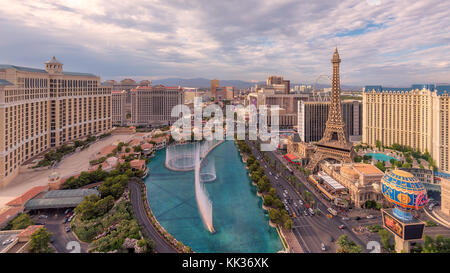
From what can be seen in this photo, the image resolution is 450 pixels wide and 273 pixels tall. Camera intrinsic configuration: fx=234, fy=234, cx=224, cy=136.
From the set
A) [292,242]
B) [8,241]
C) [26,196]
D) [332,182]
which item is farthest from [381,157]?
[26,196]

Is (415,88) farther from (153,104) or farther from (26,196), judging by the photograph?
(153,104)

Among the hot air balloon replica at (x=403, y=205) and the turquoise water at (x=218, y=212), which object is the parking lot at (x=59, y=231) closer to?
the turquoise water at (x=218, y=212)

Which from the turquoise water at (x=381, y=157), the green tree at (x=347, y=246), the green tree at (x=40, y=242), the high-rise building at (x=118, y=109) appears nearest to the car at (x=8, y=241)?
the green tree at (x=40, y=242)

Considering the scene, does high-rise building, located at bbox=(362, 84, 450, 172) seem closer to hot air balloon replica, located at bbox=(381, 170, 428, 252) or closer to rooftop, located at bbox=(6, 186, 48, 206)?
hot air balloon replica, located at bbox=(381, 170, 428, 252)

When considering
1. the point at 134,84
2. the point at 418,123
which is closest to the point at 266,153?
the point at 418,123

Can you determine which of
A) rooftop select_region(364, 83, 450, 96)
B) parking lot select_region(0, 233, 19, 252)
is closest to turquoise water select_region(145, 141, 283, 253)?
parking lot select_region(0, 233, 19, 252)
